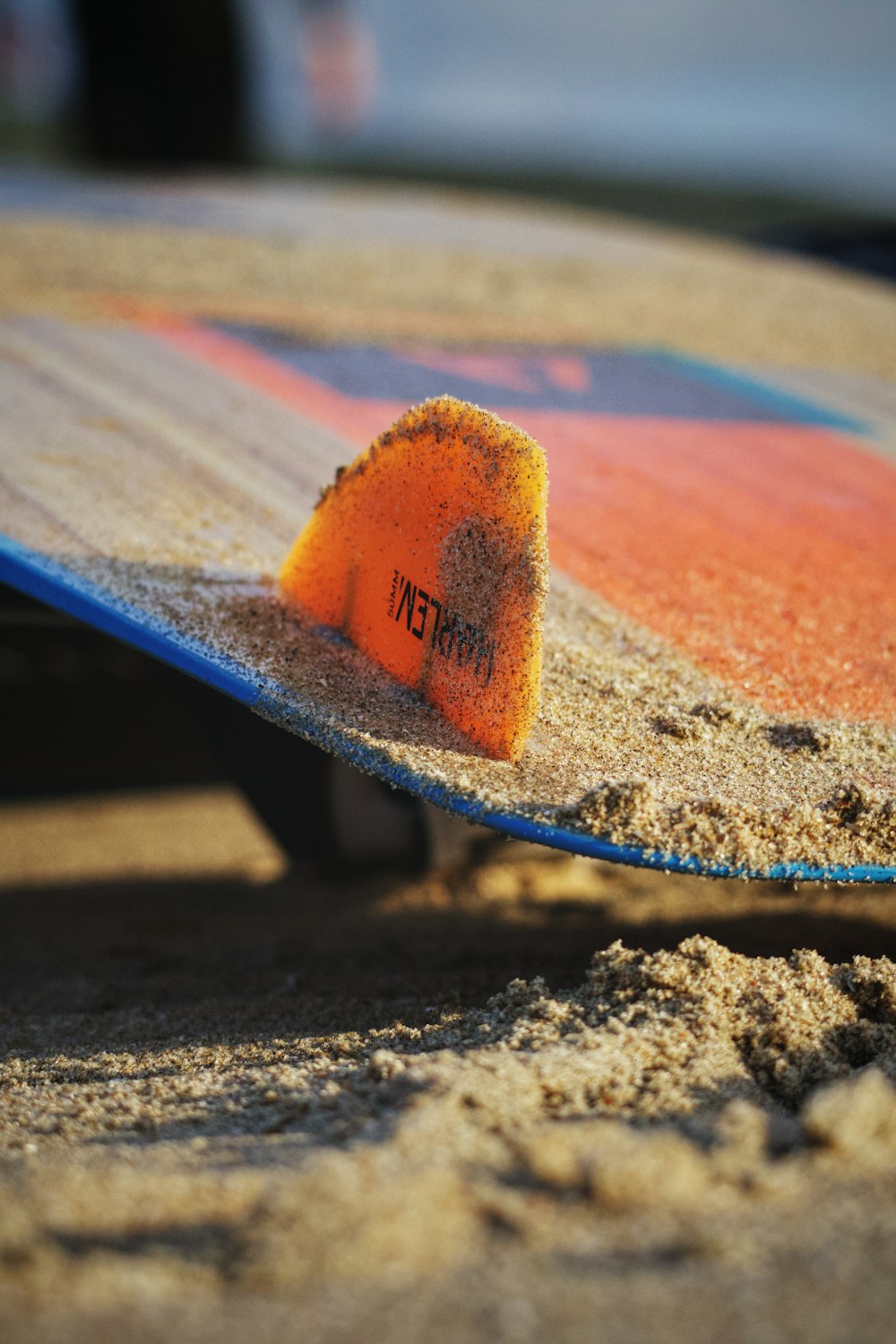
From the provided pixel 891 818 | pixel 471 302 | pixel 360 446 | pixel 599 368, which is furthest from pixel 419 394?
pixel 891 818

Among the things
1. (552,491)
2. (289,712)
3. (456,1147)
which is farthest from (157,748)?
(456,1147)

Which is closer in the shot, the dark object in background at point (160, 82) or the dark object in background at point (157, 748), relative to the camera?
the dark object in background at point (157, 748)

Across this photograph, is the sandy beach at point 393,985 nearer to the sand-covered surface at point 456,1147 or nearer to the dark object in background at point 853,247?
the sand-covered surface at point 456,1147

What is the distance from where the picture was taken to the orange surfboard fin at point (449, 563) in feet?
4.50

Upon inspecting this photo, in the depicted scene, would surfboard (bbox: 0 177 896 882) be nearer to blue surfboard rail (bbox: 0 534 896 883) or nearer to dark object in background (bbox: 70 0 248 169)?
blue surfboard rail (bbox: 0 534 896 883)

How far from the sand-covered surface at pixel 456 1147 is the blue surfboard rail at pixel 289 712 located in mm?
141

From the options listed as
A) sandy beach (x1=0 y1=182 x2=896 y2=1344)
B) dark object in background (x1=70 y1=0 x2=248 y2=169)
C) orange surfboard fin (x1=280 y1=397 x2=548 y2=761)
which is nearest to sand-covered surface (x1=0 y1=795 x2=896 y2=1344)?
sandy beach (x1=0 y1=182 x2=896 y2=1344)

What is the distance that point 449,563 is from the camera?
1.46 m

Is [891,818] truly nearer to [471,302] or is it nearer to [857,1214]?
[857,1214]

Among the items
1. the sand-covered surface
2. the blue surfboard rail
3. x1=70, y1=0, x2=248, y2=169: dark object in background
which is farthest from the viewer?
x1=70, y1=0, x2=248, y2=169: dark object in background

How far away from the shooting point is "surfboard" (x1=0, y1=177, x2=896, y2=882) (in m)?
1.40

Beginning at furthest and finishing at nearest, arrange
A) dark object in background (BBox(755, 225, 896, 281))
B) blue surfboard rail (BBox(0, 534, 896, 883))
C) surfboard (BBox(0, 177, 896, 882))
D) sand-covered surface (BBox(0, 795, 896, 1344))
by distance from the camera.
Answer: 1. dark object in background (BBox(755, 225, 896, 281))
2. surfboard (BBox(0, 177, 896, 882))
3. blue surfboard rail (BBox(0, 534, 896, 883))
4. sand-covered surface (BBox(0, 795, 896, 1344))

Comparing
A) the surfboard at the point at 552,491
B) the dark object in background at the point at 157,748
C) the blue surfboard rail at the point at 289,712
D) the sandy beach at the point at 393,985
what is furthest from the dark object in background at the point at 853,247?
the blue surfboard rail at the point at 289,712

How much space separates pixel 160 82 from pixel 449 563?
725 cm
